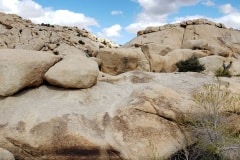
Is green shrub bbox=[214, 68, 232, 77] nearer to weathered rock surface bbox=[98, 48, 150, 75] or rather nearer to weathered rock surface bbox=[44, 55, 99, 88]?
weathered rock surface bbox=[98, 48, 150, 75]

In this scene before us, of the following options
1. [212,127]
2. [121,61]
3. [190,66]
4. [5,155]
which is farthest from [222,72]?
[5,155]

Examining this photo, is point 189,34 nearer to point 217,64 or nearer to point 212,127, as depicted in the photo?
point 217,64

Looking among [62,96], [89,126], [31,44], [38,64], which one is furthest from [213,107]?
[31,44]

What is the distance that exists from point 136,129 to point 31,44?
33.4 m

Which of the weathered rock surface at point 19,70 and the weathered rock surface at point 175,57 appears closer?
the weathered rock surface at point 19,70

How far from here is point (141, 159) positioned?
45.4 feet

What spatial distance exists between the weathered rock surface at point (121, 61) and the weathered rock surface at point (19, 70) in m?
11.7

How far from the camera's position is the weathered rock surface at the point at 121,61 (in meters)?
27.3

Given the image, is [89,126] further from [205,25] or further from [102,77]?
[205,25]

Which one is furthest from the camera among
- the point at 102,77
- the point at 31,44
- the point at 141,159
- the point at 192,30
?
the point at 192,30

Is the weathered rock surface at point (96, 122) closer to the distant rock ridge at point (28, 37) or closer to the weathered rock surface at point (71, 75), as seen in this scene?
the weathered rock surface at point (71, 75)

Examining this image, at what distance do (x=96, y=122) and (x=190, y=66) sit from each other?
14080 mm

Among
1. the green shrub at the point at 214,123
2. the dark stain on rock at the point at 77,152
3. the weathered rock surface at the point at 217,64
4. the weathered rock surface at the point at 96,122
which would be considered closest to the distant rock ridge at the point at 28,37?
the weathered rock surface at the point at 217,64

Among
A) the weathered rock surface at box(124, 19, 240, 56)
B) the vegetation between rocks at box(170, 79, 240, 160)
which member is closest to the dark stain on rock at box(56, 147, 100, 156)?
the vegetation between rocks at box(170, 79, 240, 160)
